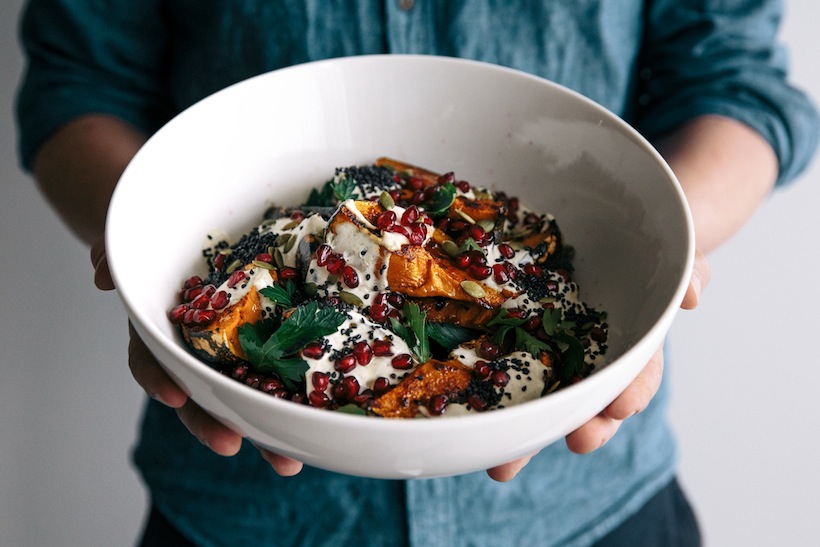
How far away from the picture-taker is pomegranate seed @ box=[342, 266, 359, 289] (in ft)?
3.16

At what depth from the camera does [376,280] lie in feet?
3.22

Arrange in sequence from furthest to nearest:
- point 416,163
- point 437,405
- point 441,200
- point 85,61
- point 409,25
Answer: point 85,61 → point 409,25 → point 416,163 → point 441,200 → point 437,405

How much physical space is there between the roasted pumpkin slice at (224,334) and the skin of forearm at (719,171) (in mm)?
823

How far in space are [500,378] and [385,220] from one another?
27 cm

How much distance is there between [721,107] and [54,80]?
1.37 m

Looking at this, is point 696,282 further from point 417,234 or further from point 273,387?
point 273,387

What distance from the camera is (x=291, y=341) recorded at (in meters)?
0.91

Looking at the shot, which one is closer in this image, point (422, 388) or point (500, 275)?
point (422, 388)

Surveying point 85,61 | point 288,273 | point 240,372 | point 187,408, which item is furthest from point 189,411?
point 85,61

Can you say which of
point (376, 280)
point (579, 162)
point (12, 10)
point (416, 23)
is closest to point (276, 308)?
point (376, 280)

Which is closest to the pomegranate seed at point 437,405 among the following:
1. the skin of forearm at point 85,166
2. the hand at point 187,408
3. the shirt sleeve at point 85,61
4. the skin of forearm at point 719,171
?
the hand at point 187,408

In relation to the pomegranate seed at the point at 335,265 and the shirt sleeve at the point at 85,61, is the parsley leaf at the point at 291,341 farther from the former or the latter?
the shirt sleeve at the point at 85,61

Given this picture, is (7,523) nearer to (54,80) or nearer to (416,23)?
(54,80)

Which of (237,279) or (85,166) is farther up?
(237,279)
